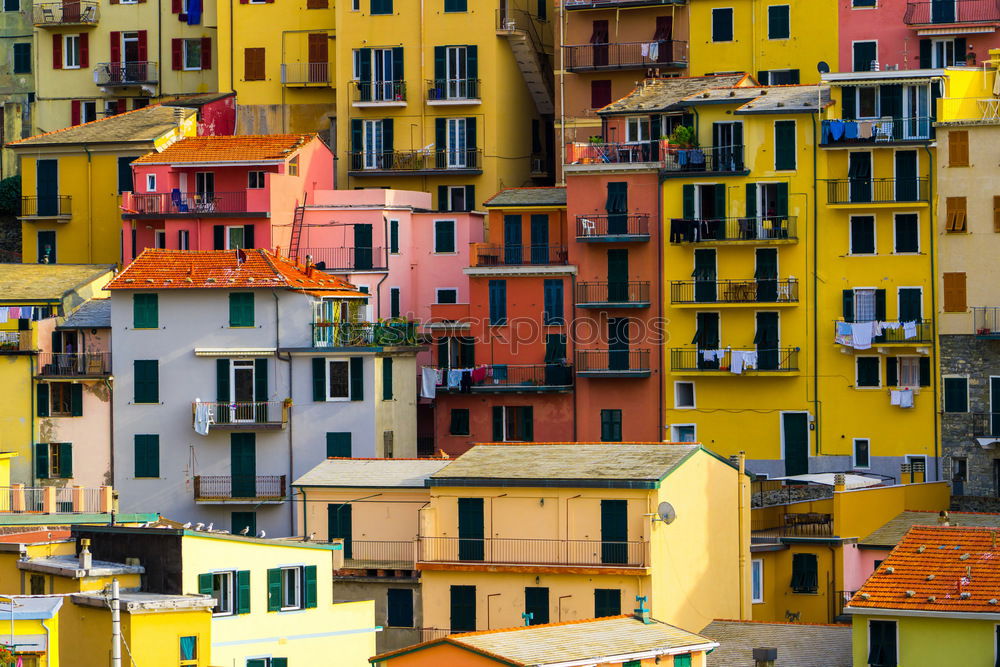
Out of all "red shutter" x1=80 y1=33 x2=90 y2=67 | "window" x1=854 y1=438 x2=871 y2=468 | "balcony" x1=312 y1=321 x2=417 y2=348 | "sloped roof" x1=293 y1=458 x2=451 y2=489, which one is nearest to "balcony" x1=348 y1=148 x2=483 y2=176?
"balcony" x1=312 y1=321 x2=417 y2=348

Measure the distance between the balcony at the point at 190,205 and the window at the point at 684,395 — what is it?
16.4 m

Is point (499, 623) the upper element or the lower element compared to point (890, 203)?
lower

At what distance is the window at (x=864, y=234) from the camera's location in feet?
284

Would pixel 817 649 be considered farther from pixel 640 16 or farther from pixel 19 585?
pixel 640 16

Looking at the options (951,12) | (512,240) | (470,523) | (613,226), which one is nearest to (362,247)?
(512,240)

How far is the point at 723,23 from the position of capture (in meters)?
95.4

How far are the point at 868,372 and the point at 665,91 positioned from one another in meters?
13.2

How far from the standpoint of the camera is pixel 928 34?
93250 millimetres

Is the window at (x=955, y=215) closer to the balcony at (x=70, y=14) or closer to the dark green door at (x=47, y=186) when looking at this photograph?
the dark green door at (x=47, y=186)

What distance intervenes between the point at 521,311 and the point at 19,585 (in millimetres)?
32191

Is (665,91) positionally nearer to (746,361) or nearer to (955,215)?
(746,361)

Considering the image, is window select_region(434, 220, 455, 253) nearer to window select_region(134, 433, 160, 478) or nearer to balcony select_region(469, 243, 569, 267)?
balcony select_region(469, 243, 569, 267)

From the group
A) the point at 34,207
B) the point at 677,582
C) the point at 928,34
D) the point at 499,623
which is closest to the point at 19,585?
the point at 499,623

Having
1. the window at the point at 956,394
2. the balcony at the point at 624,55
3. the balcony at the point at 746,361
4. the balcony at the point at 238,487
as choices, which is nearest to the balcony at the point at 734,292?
the balcony at the point at 746,361
